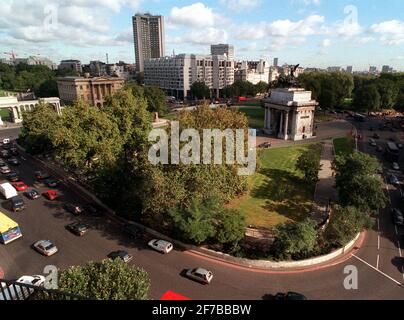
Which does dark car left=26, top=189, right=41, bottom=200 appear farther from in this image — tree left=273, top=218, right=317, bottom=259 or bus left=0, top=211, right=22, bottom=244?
tree left=273, top=218, right=317, bottom=259

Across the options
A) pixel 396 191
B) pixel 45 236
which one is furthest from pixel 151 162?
pixel 396 191

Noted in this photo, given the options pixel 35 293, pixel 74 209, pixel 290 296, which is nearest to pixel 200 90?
pixel 74 209

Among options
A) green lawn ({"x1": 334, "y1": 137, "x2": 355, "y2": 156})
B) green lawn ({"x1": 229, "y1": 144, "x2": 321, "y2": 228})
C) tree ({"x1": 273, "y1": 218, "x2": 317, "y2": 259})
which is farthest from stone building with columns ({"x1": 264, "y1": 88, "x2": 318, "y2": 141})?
tree ({"x1": 273, "y1": 218, "x2": 317, "y2": 259})

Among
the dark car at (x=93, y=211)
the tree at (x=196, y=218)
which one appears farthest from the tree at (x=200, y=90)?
the tree at (x=196, y=218)

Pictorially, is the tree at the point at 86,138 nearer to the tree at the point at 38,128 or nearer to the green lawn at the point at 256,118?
the tree at the point at 38,128
